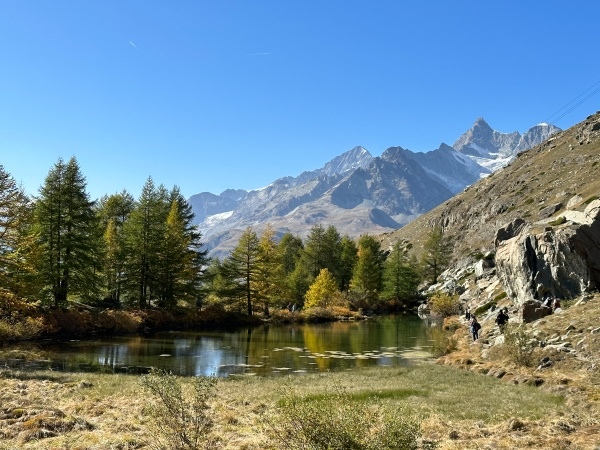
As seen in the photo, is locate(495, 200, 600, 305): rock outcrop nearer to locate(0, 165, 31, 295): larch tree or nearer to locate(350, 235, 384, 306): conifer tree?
locate(0, 165, 31, 295): larch tree

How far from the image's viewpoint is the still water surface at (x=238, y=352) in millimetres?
29703

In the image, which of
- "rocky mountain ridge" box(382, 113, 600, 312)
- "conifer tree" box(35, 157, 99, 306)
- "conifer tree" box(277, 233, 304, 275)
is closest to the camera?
"rocky mountain ridge" box(382, 113, 600, 312)

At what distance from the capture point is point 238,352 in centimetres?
3853

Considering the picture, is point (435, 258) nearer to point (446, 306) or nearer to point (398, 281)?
point (398, 281)

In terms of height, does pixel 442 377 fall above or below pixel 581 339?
below

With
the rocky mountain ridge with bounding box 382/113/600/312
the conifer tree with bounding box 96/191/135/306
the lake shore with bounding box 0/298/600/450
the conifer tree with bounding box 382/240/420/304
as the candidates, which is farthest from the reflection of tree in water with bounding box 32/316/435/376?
the conifer tree with bounding box 382/240/420/304

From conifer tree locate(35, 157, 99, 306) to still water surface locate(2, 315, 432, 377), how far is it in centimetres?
865

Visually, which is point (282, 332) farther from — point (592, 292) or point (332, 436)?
point (332, 436)

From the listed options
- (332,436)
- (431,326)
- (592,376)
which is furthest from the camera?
(431,326)

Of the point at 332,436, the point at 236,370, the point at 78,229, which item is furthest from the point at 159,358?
the point at 332,436

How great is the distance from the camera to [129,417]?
Answer: 1400 cm

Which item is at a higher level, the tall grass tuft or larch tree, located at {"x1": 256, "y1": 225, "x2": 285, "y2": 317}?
larch tree, located at {"x1": 256, "y1": 225, "x2": 285, "y2": 317}

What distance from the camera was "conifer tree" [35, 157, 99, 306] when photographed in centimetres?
4744

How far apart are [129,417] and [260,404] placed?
4714 millimetres
